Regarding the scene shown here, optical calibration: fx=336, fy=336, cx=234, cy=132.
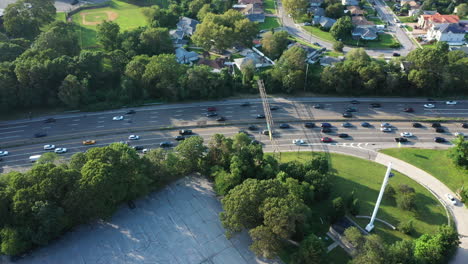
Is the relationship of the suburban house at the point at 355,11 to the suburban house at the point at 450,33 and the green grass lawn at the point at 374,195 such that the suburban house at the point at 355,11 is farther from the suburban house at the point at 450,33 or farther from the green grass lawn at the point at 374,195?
the green grass lawn at the point at 374,195

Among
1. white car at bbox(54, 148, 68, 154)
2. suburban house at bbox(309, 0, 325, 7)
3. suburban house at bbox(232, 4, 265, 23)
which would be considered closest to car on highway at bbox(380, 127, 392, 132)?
white car at bbox(54, 148, 68, 154)

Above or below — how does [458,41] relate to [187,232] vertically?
above

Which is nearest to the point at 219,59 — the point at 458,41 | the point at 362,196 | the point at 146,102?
the point at 146,102

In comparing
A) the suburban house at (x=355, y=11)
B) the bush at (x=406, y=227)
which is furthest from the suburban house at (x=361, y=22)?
the bush at (x=406, y=227)

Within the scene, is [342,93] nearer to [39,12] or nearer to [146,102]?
[146,102]

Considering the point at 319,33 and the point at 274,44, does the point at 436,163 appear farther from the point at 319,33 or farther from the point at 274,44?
the point at 319,33

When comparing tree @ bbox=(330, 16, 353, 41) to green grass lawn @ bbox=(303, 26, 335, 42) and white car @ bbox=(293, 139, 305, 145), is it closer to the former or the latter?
green grass lawn @ bbox=(303, 26, 335, 42)
